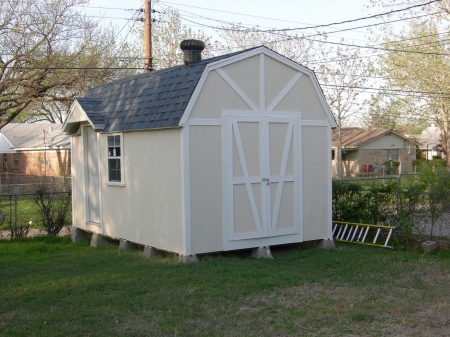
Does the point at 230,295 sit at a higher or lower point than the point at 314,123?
lower

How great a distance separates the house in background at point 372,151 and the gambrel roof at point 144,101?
30.0 meters

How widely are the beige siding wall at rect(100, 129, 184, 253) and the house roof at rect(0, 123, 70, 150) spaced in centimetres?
2221

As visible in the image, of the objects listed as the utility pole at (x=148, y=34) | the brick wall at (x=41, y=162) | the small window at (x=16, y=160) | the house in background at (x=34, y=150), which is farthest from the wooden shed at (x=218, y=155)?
the small window at (x=16, y=160)

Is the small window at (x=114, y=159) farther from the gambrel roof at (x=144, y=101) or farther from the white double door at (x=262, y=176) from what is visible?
the white double door at (x=262, y=176)

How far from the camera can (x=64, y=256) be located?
35.4ft

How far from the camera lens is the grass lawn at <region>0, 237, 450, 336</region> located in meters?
6.05

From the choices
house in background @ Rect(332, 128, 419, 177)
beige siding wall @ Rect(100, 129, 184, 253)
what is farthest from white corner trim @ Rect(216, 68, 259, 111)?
house in background @ Rect(332, 128, 419, 177)

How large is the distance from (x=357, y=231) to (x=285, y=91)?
3932 millimetres

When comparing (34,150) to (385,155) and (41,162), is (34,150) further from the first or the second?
(385,155)

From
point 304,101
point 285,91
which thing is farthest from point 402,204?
point 285,91

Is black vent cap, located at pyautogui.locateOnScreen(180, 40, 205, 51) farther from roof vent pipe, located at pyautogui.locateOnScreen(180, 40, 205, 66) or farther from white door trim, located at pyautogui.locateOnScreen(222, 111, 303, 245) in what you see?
white door trim, located at pyautogui.locateOnScreen(222, 111, 303, 245)

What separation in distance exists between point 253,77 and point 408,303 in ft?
16.8

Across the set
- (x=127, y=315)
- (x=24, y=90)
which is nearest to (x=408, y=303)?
(x=127, y=315)

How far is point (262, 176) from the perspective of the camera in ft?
33.2
